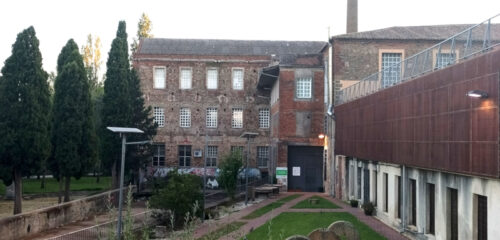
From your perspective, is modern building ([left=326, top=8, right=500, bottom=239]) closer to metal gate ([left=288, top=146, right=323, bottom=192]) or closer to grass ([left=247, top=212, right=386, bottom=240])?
grass ([left=247, top=212, right=386, bottom=240])

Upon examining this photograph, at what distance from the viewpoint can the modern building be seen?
41.9 ft

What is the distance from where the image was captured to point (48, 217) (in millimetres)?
23422

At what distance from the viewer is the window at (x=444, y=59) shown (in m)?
15.3

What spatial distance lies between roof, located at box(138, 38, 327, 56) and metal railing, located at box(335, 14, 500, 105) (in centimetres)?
2760

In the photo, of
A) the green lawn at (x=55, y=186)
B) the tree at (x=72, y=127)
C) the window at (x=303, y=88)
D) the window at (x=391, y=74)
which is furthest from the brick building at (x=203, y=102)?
the window at (x=391, y=74)

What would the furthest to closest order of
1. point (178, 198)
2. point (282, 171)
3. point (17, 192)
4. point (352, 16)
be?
point (352, 16) → point (282, 171) → point (17, 192) → point (178, 198)

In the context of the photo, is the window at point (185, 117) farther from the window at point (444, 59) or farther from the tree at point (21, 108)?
the window at point (444, 59)

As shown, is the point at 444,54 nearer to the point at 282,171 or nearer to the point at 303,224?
the point at 303,224

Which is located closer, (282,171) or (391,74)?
(391,74)

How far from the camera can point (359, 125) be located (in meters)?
26.1

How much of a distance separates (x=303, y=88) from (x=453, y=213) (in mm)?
23523

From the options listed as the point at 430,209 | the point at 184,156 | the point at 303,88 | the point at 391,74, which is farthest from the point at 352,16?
the point at 430,209

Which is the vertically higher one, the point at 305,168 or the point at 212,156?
the point at 212,156

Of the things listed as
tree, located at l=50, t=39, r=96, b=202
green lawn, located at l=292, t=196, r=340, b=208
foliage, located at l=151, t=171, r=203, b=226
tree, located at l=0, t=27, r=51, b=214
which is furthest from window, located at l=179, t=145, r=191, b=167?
foliage, located at l=151, t=171, r=203, b=226
